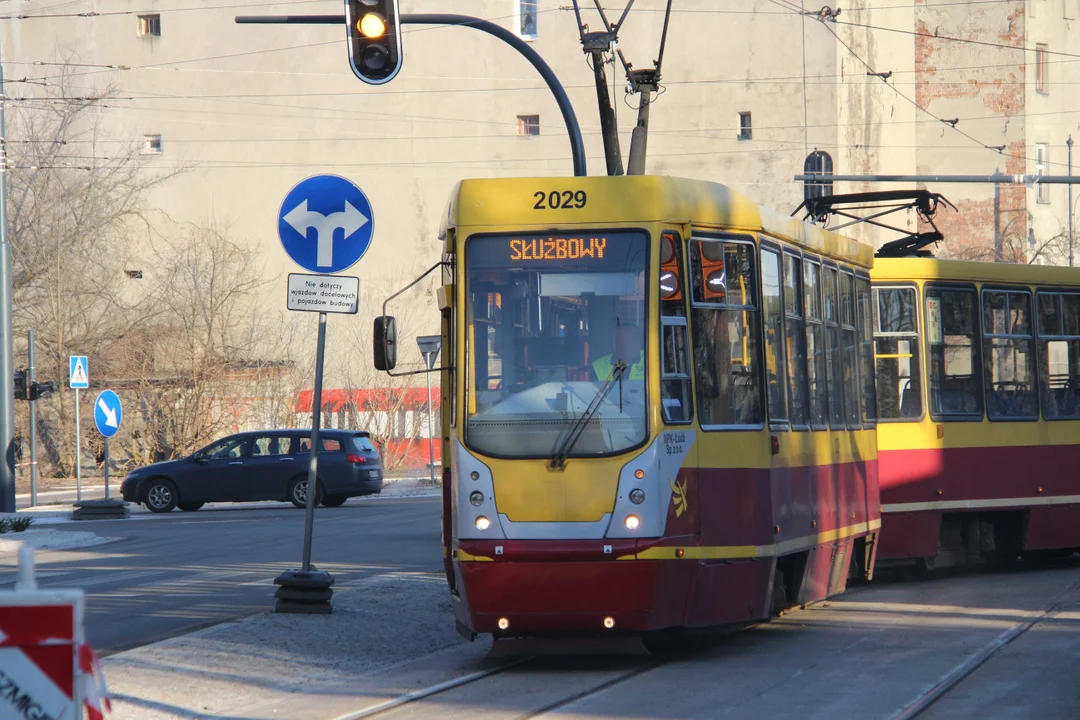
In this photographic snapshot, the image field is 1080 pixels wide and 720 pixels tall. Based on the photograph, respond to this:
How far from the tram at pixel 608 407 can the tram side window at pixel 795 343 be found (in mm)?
373

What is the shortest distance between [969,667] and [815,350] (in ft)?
9.86

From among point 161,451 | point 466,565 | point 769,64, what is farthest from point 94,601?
point 769,64

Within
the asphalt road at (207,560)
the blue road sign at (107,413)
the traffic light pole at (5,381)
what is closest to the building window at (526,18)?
the asphalt road at (207,560)

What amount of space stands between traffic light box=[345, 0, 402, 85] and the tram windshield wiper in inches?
213

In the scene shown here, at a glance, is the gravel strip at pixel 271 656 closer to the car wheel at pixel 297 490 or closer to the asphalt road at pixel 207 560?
the asphalt road at pixel 207 560

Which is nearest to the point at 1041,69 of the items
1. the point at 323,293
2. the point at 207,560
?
the point at 207,560

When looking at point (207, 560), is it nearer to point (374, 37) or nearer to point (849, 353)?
point (374, 37)

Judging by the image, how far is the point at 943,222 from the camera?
62.1m

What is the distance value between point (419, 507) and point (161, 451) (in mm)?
15110

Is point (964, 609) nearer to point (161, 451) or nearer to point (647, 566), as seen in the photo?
point (647, 566)

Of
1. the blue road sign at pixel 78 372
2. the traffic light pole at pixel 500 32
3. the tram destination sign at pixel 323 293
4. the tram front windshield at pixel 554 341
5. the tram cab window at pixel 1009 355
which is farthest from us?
the blue road sign at pixel 78 372

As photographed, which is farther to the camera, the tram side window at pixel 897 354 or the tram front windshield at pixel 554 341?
the tram side window at pixel 897 354

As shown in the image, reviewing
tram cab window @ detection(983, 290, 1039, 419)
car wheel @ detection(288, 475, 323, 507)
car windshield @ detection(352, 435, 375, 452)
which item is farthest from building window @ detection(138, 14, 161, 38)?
tram cab window @ detection(983, 290, 1039, 419)

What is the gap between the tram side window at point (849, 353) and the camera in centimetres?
1281
